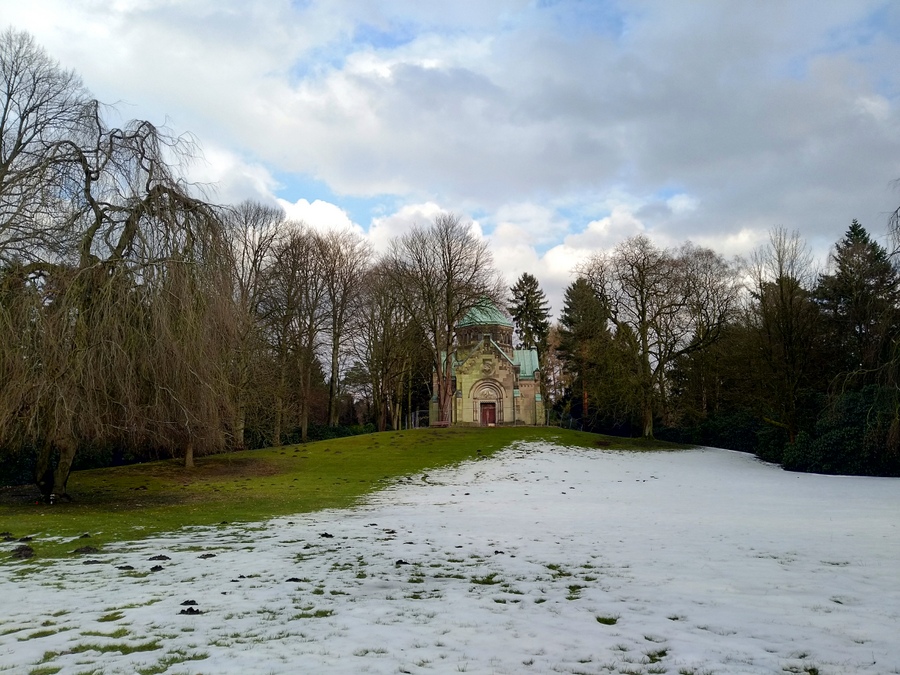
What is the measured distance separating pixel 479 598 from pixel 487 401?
41218 mm

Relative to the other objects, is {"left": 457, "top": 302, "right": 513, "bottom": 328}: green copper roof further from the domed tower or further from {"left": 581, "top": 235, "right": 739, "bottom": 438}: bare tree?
{"left": 581, "top": 235, "right": 739, "bottom": 438}: bare tree

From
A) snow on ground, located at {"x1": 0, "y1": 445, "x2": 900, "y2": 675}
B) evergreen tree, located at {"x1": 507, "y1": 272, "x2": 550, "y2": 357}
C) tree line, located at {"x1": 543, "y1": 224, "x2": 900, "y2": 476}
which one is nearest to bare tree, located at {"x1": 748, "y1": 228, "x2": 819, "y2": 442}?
tree line, located at {"x1": 543, "y1": 224, "x2": 900, "y2": 476}

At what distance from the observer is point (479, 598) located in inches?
227

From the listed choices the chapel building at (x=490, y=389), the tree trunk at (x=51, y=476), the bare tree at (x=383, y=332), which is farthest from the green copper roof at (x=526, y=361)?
the tree trunk at (x=51, y=476)

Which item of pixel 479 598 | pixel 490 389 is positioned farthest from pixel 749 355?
pixel 479 598

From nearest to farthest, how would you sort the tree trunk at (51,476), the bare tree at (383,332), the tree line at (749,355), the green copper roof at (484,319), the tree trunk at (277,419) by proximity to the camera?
the tree trunk at (51,476), the tree line at (749,355), the tree trunk at (277,419), the bare tree at (383,332), the green copper roof at (484,319)

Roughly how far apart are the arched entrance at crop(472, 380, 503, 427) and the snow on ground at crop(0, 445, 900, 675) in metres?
35.0

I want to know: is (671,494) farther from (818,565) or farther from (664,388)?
(664,388)

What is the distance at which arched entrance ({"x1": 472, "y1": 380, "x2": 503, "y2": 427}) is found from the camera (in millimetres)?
46625

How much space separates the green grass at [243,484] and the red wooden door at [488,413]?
35.5 feet

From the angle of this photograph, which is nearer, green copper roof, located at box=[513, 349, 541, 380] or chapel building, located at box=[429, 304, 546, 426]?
chapel building, located at box=[429, 304, 546, 426]

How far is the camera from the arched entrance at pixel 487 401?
4662cm

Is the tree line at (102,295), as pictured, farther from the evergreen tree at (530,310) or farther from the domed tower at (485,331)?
the evergreen tree at (530,310)

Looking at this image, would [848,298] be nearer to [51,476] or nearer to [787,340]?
[787,340]
